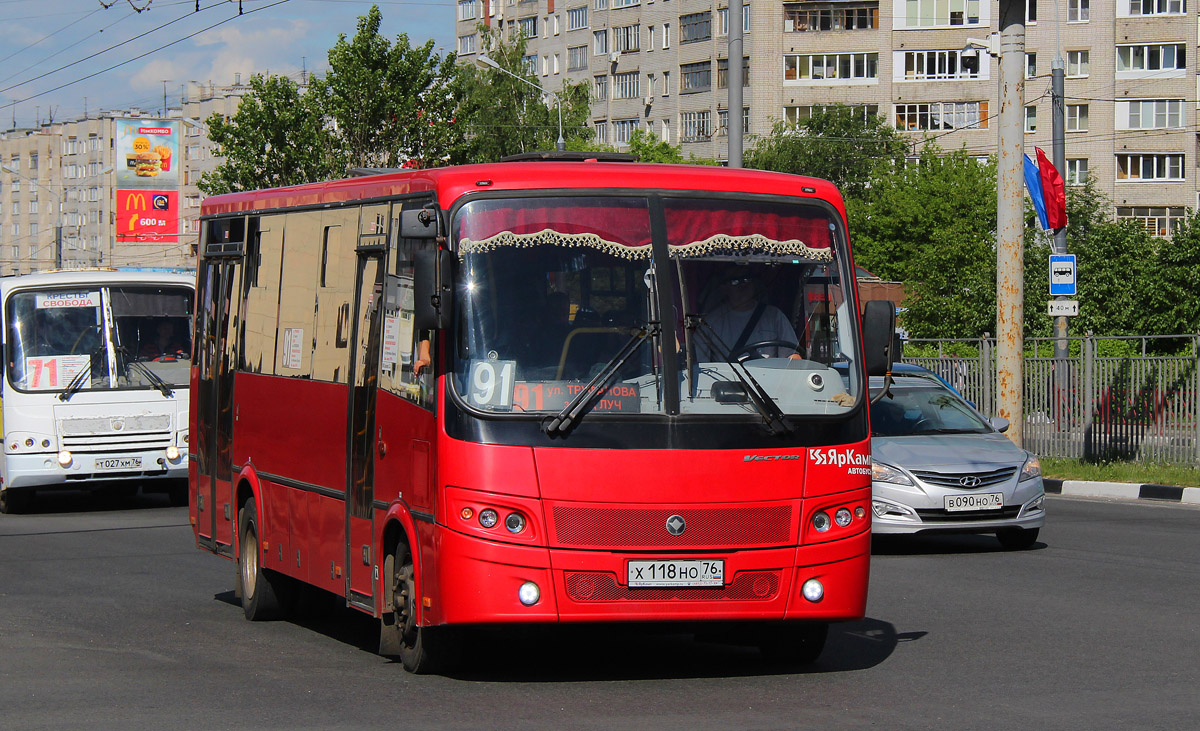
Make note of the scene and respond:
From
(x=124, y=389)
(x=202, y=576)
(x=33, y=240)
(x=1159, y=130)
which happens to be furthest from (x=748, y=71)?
(x=33, y=240)

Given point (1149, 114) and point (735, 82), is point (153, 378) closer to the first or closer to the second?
point (735, 82)

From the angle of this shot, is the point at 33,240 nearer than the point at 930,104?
No

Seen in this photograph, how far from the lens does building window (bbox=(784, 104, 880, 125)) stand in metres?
85.8

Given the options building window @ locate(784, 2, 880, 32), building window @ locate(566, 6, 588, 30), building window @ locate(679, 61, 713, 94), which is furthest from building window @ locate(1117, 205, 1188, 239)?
building window @ locate(566, 6, 588, 30)

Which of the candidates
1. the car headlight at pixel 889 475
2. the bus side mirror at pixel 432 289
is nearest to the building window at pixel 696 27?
the car headlight at pixel 889 475

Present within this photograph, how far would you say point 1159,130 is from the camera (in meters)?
85.4

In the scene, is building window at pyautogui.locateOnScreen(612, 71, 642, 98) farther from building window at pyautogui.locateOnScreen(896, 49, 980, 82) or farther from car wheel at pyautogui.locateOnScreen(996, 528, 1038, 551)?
car wheel at pyautogui.locateOnScreen(996, 528, 1038, 551)

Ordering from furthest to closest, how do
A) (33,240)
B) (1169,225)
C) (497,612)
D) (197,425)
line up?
(33,240) → (1169,225) → (197,425) → (497,612)

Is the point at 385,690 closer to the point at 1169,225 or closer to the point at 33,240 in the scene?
the point at 1169,225

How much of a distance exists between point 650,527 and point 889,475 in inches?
274

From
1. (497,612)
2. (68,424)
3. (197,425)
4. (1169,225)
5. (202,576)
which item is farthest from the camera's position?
(1169,225)

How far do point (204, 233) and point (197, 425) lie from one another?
4.62ft

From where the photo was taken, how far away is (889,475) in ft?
47.8

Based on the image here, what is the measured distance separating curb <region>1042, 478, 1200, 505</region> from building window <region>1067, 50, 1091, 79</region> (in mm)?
67092
